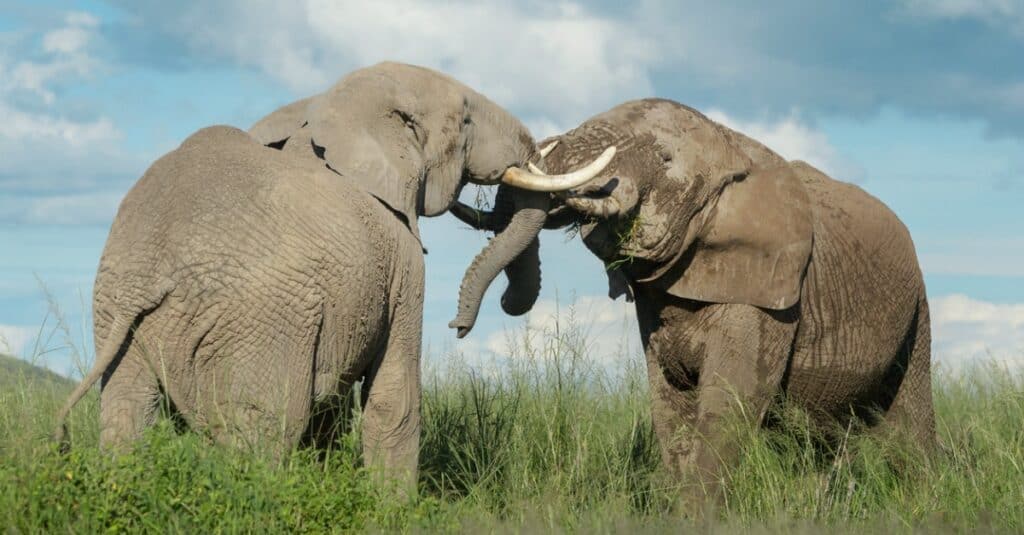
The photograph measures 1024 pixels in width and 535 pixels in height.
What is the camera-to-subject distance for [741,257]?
311 inches

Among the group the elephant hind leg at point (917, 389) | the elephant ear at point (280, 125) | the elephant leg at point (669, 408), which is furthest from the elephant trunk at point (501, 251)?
the elephant hind leg at point (917, 389)

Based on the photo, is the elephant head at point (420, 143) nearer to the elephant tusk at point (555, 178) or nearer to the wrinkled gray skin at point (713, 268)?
the elephant tusk at point (555, 178)

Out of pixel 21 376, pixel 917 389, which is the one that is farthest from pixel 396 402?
pixel 917 389

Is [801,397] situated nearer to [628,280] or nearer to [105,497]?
[628,280]

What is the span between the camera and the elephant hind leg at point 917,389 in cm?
909

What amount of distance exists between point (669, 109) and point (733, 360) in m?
1.48

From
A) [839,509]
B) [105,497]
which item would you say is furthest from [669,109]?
[105,497]

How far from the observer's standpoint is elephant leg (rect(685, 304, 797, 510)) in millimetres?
7664

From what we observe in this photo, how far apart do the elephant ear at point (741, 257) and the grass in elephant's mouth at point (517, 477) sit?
762mm

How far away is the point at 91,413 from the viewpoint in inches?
335

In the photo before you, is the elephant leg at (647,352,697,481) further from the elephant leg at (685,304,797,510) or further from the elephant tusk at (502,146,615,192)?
the elephant tusk at (502,146,615,192)

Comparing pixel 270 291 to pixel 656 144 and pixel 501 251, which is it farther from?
pixel 656 144

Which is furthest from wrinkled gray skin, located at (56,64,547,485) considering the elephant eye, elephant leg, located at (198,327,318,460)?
the elephant eye

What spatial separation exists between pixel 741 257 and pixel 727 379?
28.0 inches
